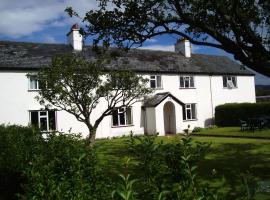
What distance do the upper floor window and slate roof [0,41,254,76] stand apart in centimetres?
67

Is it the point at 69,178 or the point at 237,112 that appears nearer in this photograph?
the point at 69,178

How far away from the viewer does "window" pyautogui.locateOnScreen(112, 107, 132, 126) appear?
31.6 m

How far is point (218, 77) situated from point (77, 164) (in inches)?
1411

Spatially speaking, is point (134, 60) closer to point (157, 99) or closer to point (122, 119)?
point (157, 99)

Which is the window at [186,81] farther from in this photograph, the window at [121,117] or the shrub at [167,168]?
the shrub at [167,168]

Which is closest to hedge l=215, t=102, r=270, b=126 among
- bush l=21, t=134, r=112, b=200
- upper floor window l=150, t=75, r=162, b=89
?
upper floor window l=150, t=75, r=162, b=89

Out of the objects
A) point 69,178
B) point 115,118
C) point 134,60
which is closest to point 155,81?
point 134,60

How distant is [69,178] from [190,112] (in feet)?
107

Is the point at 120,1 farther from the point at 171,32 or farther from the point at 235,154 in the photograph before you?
the point at 235,154

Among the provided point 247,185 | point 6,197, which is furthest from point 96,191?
point 6,197

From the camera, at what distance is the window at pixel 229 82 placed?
131ft

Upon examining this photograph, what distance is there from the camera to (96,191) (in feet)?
15.5

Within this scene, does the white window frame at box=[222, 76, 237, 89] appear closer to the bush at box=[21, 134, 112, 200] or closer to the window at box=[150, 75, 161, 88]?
the window at box=[150, 75, 161, 88]

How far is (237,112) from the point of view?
3609 cm
